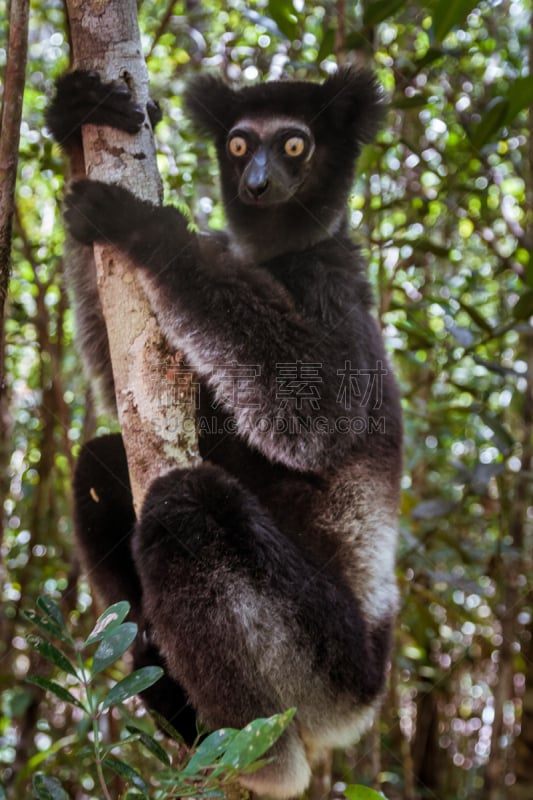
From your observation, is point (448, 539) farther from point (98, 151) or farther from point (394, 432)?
point (98, 151)

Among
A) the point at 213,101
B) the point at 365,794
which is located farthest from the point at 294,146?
the point at 365,794

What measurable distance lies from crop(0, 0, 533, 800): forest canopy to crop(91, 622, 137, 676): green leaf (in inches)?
85.1

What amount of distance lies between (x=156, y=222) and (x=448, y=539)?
292cm

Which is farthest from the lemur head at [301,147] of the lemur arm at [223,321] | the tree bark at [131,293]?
the tree bark at [131,293]

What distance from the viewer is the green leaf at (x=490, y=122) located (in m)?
3.89

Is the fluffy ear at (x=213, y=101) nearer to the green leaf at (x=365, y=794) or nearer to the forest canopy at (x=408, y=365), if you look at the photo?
the forest canopy at (x=408, y=365)

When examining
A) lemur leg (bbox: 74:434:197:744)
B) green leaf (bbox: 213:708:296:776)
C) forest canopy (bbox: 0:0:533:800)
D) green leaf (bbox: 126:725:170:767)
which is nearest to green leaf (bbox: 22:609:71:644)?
green leaf (bbox: 126:725:170:767)

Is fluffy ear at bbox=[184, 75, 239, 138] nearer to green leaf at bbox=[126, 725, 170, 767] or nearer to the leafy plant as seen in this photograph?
the leafy plant

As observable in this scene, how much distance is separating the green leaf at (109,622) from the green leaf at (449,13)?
3.37m

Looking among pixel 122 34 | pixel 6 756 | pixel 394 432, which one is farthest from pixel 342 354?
pixel 6 756

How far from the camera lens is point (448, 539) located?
15.8 ft

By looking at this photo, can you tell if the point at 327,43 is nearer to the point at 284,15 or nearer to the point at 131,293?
the point at 284,15

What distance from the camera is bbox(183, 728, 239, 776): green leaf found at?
1.52 metres

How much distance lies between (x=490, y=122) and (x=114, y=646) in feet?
10.9
